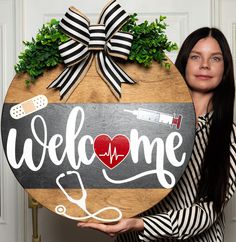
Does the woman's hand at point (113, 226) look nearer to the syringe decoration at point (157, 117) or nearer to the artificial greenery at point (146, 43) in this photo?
the syringe decoration at point (157, 117)

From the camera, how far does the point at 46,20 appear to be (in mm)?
2109

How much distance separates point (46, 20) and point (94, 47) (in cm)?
90

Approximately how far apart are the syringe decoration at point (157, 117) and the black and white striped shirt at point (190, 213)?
140 mm

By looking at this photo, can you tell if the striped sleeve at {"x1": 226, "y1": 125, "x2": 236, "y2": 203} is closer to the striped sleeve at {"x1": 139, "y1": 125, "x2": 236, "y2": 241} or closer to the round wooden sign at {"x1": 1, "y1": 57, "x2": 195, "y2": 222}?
the striped sleeve at {"x1": 139, "y1": 125, "x2": 236, "y2": 241}

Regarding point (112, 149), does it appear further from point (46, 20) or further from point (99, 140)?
point (46, 20)

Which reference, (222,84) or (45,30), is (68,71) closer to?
(45,30)

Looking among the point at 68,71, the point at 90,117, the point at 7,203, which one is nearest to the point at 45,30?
the point at 68,71

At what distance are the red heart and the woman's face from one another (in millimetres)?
309

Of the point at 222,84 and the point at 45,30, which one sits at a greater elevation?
the point at 45,30

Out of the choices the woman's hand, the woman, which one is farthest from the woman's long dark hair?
the woman's hand

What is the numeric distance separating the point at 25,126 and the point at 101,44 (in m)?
0.32

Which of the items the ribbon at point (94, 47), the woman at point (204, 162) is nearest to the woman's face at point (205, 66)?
the woman at point (204, 162)

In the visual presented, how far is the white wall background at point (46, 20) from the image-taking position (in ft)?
6.81

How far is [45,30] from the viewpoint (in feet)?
4.27
